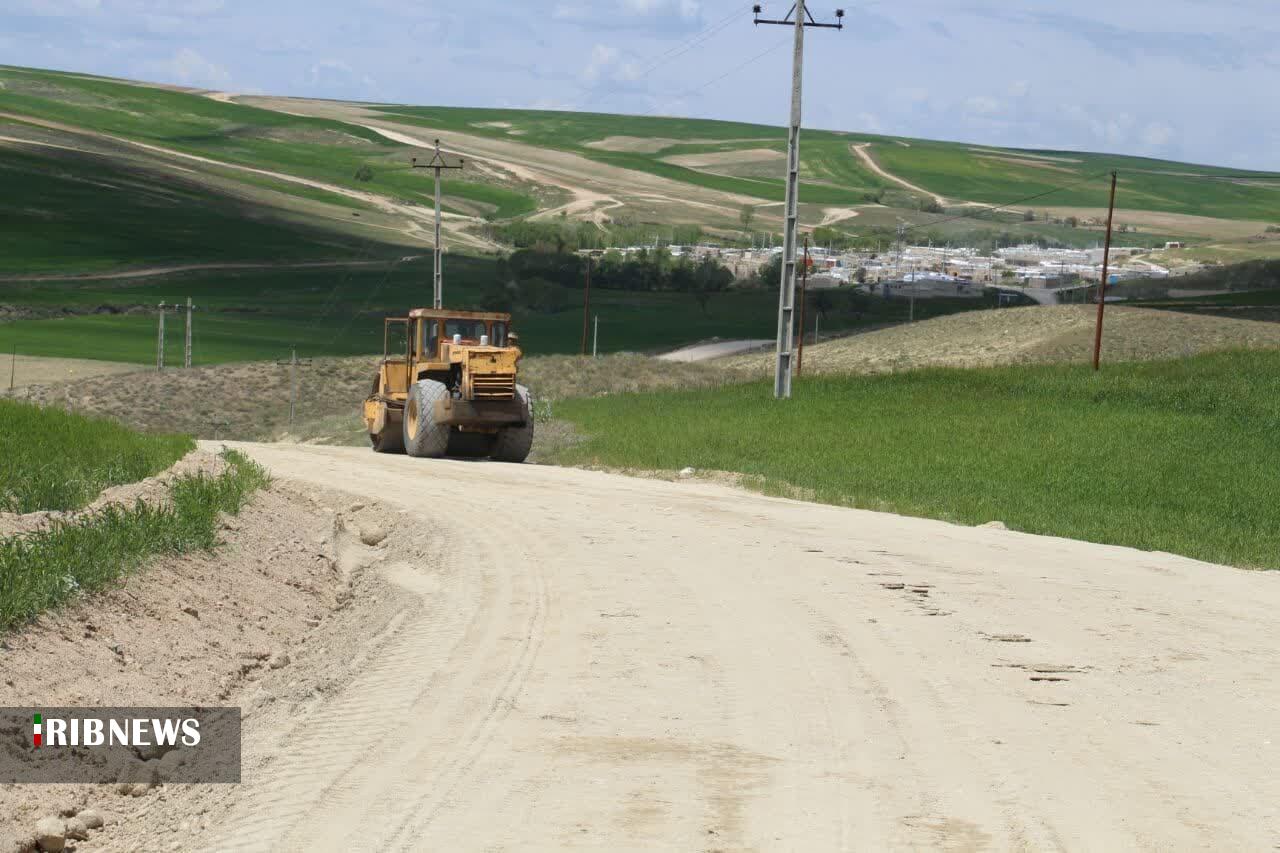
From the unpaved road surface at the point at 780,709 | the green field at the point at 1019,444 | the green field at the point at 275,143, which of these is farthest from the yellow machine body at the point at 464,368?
the green field at the point at 275,143

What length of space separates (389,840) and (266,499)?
1293 cm

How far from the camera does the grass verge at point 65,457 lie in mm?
17250

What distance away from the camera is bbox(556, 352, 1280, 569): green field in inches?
982

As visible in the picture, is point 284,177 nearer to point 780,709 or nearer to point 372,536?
point 372,536

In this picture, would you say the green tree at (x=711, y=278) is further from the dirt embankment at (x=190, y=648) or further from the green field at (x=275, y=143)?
the dirt embankment at (x=190, y=648)

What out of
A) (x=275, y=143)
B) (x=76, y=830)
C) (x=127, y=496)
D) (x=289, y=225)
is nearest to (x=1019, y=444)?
(x=127, y=496)

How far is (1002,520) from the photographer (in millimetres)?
24062

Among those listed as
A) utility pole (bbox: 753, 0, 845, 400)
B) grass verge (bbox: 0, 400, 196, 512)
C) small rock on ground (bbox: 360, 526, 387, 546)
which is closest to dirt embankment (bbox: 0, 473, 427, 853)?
grass verge (bbox: 0, 400, 196, 512)

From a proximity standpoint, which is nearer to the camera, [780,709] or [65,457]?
[780,709]

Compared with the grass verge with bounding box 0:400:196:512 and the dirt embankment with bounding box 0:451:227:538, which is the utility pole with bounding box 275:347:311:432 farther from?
the dirt embankment with bounding box 0:451:227:538

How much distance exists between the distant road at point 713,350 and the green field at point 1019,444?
29.5 m

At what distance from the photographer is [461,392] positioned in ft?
103

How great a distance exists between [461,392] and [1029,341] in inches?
1601

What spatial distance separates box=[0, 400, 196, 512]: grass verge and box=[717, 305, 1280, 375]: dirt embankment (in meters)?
40.3
